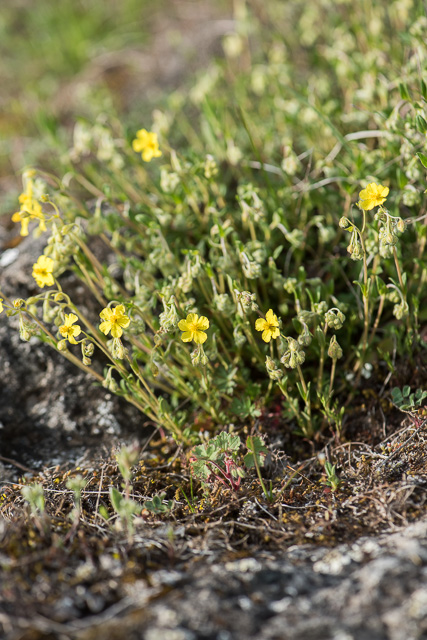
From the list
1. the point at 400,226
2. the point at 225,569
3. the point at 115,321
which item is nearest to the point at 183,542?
the point at 225,569

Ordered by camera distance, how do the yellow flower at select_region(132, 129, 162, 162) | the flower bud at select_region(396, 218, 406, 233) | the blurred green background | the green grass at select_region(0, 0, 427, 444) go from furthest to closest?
the blurred green background → the yellow flower at select_region(132, 129, 162, 162) → the green grass at select_region(0, 0, 427, 444) → the flower bud at select_region(396, 218, 406, 233)

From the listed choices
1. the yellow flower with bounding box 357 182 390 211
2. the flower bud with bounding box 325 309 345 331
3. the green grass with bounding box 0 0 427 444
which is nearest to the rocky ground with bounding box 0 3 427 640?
the green grass with bounding box 0 0 427 444

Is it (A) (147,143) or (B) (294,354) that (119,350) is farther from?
(A) (147,143)

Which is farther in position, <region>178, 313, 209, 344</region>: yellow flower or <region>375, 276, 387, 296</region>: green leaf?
<region>375, 276, 387, 296</region>: green leaf

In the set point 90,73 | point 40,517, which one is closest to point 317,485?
point 40,517

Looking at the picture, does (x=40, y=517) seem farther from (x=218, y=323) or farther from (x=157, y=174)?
(x=157, y=174)

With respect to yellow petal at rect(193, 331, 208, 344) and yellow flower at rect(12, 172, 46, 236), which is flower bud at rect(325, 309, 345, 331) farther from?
yellow flower at rect(12, 172, 46, 236)
